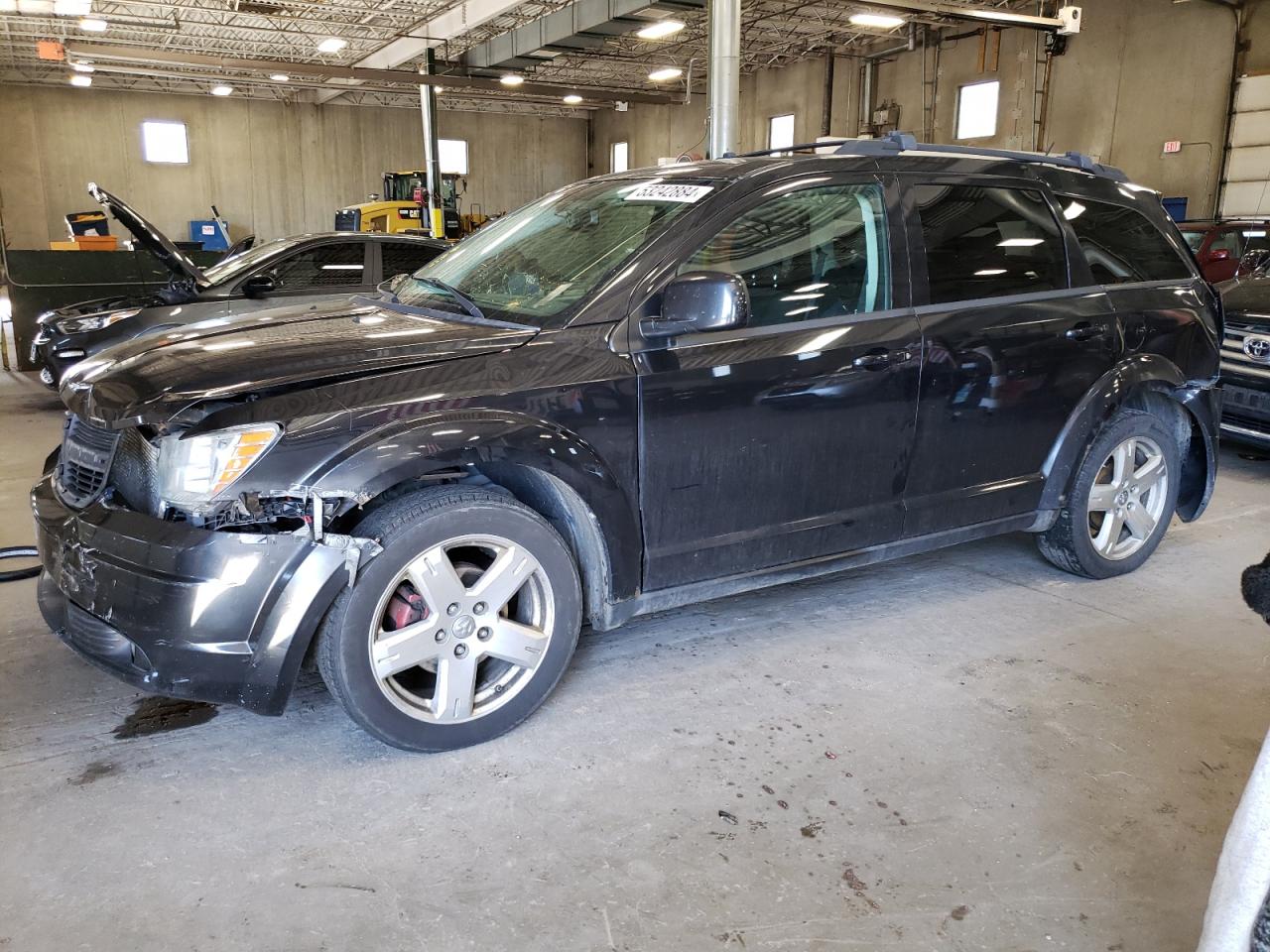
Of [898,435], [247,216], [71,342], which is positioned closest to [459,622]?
[898,435]

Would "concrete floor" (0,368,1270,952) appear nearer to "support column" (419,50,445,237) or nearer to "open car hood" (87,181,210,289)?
"open car hood" (87,181,210,289)

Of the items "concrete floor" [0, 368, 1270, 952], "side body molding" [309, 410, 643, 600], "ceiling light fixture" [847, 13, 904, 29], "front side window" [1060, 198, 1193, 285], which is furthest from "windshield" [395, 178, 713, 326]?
"ceiling light fixture" [847, 13, 904, 29]

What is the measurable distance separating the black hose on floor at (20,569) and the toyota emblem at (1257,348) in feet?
22.8

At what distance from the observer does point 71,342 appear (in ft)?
24.0

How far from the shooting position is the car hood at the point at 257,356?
7.88 feet

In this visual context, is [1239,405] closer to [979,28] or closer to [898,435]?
[898,435]

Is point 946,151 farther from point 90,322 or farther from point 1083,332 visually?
point 90,322

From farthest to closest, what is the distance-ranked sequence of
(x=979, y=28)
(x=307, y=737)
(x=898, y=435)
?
1. (x=979, y=28)
2. (x=898, y=435)
3. (x=307, y=737)

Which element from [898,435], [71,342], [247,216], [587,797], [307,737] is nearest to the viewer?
[587,797]

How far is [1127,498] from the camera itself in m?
4.13

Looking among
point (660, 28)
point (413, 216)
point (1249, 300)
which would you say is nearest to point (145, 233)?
point (1249, 300)

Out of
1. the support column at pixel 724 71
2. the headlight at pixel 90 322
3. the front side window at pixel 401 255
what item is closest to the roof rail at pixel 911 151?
the front side window at pixel 401 255

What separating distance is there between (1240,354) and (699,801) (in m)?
5.61

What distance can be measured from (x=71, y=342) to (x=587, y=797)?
21.9 ft
